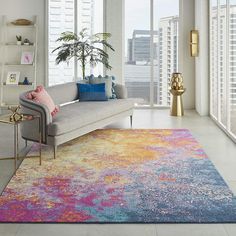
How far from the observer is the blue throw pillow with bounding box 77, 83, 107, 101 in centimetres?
698

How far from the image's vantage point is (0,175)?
4.35 m

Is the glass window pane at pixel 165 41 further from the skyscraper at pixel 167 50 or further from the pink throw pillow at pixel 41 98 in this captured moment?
the pink throw pillow at pixel 41 98

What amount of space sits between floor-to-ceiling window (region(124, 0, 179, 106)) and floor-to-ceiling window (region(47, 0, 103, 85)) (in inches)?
27.0

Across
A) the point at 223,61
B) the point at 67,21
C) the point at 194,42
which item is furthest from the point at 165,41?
the point at 223,61

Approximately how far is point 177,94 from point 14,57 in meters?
3.51

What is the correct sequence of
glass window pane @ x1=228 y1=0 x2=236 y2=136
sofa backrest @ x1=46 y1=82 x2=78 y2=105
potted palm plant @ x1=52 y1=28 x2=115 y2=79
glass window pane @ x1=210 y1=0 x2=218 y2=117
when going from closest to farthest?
glass window pane @ x1=228 y1=0 x2=236 y2=136, sofa backrest @ x1=46 y1=82 x2=78 y2=105, glass window pane @ x1=210 y1=0 x2=218 y2=117, potted palm plant @ x1=52 y1=28 x2=115 y2=79

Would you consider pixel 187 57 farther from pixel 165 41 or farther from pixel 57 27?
pixel 57 27

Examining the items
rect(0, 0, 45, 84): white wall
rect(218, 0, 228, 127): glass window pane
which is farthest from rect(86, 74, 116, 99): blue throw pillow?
rect(0, 0, 45, 84): white wall

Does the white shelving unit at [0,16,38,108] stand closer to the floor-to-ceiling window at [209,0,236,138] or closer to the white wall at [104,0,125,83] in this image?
the white wall at [104,0,125,83]

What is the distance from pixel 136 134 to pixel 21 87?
380 centimetres

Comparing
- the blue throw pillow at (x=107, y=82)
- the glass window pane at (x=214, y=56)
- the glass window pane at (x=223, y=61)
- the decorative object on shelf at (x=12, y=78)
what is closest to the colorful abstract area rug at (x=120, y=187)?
the glass window pane at (x=223, y=61)

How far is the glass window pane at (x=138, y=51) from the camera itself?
30.9ft

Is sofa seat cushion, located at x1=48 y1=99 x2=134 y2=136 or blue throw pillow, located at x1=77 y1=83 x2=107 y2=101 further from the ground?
blue throw pillow, located at x1=77 y1=83 x2=107 y2=101

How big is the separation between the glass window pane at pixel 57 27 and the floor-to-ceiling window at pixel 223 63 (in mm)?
3002
